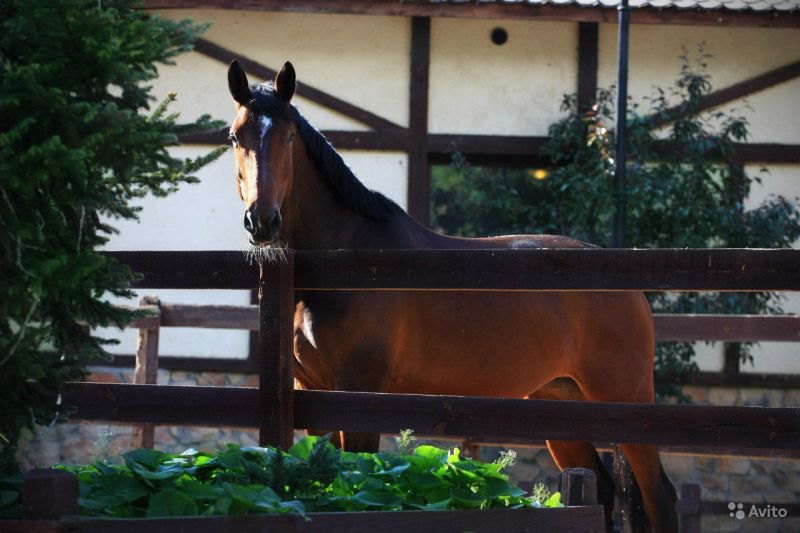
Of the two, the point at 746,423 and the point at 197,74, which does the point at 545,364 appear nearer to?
the point at 746,423

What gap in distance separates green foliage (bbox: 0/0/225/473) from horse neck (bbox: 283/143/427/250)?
2.25 metres

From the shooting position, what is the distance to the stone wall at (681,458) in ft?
33.4

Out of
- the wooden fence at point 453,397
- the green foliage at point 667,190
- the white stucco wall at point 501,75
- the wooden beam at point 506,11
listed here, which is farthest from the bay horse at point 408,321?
the white stucco wall at point 501,75

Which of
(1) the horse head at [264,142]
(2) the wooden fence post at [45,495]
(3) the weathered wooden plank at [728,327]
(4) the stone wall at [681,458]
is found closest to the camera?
(2) the wooden fence post at [45,495]

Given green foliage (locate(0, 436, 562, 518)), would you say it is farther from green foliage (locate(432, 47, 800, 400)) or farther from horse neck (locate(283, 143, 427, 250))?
green foliage (locate(432, 47, 800, 400))

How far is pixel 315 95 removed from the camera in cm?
1034

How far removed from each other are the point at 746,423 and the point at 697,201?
250 inches

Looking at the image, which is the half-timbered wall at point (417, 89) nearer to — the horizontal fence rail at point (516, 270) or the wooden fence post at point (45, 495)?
the horizontal fence rail at point (516, 270)

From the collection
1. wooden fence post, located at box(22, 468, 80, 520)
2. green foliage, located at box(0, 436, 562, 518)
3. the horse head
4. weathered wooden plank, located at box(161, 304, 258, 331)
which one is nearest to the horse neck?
the horse head

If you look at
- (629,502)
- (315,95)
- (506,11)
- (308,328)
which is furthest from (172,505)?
(315,95)

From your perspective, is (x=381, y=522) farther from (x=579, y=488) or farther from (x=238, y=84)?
(x=238, y=84)

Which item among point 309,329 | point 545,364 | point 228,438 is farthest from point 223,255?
point 228,438

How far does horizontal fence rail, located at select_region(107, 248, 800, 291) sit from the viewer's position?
3.99 meters

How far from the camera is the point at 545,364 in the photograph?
19.8ft
